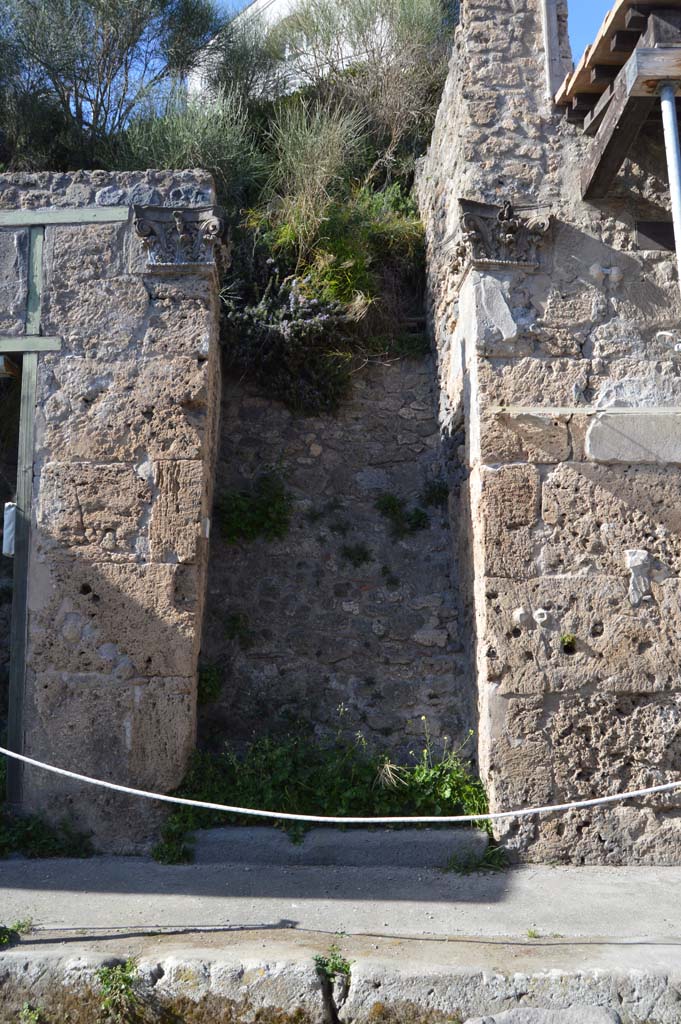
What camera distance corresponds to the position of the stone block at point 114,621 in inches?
207

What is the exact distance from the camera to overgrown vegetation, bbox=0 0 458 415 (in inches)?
272

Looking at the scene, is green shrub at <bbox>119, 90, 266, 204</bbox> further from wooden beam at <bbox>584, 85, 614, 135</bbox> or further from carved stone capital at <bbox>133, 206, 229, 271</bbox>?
wooden beam at <bbox>584, 85, 614, 135</bbox>

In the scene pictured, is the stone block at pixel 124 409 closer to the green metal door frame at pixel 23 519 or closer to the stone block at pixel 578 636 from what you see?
the green metal door frame at pixel 23 519

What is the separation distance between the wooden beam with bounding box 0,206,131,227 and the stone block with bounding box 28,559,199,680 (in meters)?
2.30

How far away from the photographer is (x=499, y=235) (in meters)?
5.72

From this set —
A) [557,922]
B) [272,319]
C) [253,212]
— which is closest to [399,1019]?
[557,922]

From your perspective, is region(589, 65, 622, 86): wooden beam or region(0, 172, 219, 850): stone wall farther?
region(589, 65, 622, 86): wooden beam

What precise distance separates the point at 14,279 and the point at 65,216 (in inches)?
21.3

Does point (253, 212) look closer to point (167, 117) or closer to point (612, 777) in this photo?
point (167, 117)

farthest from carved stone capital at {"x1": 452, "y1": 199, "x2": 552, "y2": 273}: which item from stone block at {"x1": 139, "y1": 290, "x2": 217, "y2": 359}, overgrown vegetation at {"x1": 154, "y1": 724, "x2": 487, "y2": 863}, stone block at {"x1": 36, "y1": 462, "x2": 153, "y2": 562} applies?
overgrown vegetation at {"x1": 154, "y1": 724, "x2": 487, "y2": 863}

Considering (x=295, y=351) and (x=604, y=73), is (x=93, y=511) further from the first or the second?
(x=604, y=73)

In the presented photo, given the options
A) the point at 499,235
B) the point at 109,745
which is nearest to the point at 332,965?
the point at 109,745

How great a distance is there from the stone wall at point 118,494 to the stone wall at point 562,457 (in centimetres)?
179

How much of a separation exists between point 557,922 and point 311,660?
2332 millimetres
